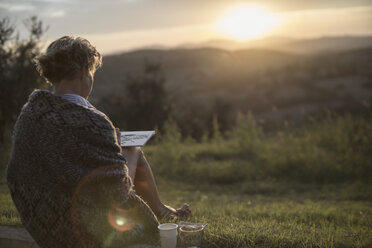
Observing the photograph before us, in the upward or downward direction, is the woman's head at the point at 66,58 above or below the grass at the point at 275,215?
above

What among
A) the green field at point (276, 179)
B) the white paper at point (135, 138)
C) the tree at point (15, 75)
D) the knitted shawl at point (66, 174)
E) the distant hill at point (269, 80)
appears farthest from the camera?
the distant hill at point (269, 80)

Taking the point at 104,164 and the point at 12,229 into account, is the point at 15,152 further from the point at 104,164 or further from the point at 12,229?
the point at 12,229

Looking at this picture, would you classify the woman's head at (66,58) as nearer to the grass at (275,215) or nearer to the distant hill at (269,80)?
the grass at (275,215)

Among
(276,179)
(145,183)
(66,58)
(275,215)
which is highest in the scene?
(66,58)

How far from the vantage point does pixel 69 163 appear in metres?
1.75

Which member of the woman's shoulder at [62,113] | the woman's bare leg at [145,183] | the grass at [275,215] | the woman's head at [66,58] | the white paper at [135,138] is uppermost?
the woman's head at [66,58]

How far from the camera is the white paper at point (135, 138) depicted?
8.31ft

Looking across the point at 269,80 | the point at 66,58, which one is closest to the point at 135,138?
the point at 66,58

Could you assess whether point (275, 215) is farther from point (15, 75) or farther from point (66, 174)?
point (15, 75)

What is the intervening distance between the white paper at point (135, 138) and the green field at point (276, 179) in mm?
973

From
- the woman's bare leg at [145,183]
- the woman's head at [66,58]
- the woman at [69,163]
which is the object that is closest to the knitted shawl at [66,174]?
the woman at [69,163]

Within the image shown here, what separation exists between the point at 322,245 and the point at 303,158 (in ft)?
13.2

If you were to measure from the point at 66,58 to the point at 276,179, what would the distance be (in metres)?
5.06

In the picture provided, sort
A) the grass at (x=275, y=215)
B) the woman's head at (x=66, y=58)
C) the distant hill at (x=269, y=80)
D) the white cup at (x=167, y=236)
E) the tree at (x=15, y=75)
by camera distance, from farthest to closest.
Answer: the distant hill at (x=269, y=80) < the tree at (x=15, y=75) < the grass at (x=275, y=215) < the white cup at (x=167, y=236) < the woman's head at (x=66, y=58)
